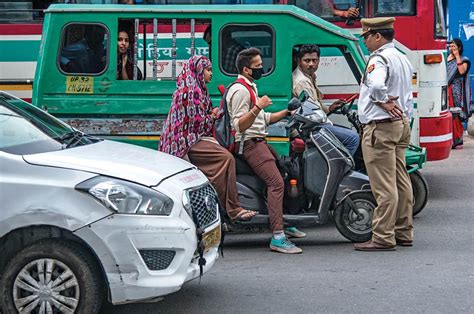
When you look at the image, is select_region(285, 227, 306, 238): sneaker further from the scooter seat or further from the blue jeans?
the blue jeans

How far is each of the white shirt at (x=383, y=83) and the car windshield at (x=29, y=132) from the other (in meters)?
2.47

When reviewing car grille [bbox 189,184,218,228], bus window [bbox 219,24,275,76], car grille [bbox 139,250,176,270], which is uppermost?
bus window [bbox 219,24,275,76]

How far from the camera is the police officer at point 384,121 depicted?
7305 millimetres

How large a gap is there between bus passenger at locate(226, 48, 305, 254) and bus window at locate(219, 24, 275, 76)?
113 centimetres

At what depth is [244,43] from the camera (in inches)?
343

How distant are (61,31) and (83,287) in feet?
13.6

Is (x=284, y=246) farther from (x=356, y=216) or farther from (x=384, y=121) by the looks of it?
(x=384, y=121)

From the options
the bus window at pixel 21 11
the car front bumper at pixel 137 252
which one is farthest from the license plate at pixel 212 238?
the bus window at pixel 21 11

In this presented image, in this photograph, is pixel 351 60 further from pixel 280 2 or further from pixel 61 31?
pixel 61 31

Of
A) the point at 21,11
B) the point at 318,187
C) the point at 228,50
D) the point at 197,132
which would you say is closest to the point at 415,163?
the point at 318,187

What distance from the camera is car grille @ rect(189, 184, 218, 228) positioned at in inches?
217

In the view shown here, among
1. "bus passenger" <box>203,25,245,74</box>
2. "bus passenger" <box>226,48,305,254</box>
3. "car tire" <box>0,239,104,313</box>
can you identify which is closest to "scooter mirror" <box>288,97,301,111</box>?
"bus passenger" <box>226,48,305,254</box>

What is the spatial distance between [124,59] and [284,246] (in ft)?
8.77

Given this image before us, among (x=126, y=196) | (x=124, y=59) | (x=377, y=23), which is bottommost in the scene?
(x=126, y=196)
